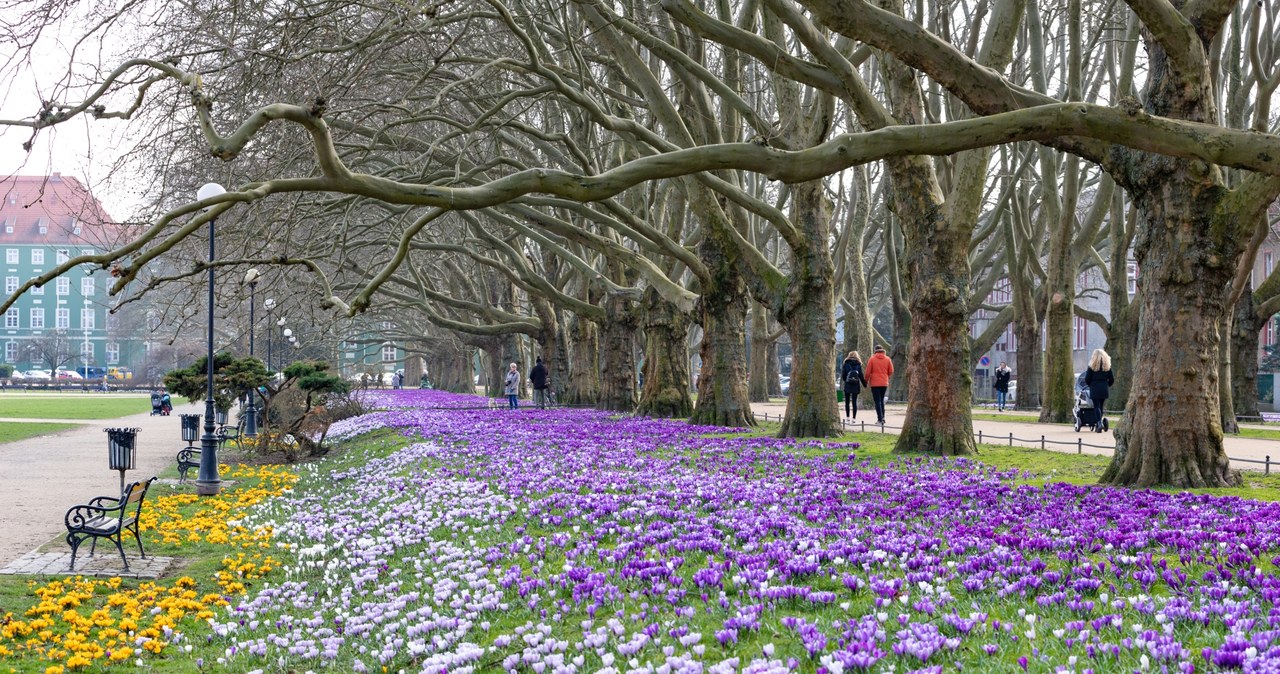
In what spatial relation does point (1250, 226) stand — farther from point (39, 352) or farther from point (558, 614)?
point (39, 352)

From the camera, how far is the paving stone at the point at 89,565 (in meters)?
9.31

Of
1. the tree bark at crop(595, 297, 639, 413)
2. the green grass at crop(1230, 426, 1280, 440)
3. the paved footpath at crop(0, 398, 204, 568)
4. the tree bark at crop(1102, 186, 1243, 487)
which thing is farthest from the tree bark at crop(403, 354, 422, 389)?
the tree bark at crop(1102, 186, 1243, 487)

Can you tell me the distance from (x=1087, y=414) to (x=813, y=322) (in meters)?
6.59

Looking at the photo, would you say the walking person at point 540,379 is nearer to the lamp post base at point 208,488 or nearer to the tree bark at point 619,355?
the tree bark at point 619,355

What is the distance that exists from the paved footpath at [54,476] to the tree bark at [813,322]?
10770 millimetres

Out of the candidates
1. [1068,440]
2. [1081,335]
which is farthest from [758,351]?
[1081,335]

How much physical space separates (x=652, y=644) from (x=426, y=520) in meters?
5.40

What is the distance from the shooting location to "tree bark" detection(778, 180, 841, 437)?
18.9m

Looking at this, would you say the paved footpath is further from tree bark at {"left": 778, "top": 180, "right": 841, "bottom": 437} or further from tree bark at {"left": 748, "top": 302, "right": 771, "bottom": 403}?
tree bark at {"left": 748, "top": 302, "right": 771, "bottom": 403}

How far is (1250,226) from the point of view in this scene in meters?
10.6

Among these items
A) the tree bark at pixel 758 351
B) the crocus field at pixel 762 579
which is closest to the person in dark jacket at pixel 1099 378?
the crocus field at pixel 762 579

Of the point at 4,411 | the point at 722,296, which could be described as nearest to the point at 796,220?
the point at 722,296

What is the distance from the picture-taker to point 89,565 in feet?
31.8

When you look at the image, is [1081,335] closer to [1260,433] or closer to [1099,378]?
[1260,433]
